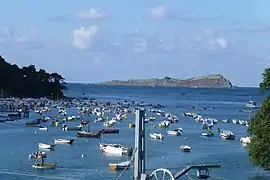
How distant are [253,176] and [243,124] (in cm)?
5687

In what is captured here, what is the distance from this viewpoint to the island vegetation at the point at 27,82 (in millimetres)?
155875

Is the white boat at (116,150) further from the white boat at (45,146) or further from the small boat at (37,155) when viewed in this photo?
the small boat at (37,155)

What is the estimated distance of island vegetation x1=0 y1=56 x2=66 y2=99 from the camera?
15588cm

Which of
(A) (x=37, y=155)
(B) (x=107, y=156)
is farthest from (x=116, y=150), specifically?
(A) (x=37, y=155)

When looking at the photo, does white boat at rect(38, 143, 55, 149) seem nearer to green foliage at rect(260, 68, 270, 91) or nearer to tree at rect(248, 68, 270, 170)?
tree at rect(248, 68, 270, 170)

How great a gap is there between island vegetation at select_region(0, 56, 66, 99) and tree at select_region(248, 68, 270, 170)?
123553 mm

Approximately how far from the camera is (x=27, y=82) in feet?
543

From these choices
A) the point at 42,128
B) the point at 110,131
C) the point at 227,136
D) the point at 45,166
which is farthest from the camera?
the point at 42,128

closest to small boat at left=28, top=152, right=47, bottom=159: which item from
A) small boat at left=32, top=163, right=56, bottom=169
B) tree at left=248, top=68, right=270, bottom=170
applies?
small boat at left=32, top=163, right=56, bottom=169

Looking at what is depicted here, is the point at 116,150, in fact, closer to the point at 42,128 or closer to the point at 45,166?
the point at 45,166

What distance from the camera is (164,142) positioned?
242 ft

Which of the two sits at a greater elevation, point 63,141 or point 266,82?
point 266,82

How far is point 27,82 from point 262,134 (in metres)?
136

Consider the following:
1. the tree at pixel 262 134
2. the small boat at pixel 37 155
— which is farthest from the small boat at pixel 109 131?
the tree at pixel 262 134
